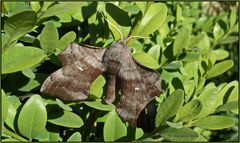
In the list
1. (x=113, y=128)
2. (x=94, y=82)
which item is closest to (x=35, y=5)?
(x=94, y=82)

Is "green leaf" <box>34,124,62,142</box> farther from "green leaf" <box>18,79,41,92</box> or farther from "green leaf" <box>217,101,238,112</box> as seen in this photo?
"green leaf" <box>217,101,238,112</box>

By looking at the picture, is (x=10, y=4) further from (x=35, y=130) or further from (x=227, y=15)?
(x=227, y=15)

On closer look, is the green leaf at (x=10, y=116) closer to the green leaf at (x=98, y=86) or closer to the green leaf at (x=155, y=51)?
the green leaf at (x=98, y=86)

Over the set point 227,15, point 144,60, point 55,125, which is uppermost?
point 227,15

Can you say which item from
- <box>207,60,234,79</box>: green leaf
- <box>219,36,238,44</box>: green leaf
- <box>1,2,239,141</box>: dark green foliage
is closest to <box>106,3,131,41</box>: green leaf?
<box>1,2,239,141</box>: dark green foliage

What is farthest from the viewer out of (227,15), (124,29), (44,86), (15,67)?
(227,15)

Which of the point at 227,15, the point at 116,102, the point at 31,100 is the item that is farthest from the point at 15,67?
the point at 227,15

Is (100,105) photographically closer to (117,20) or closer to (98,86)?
(98,86)
